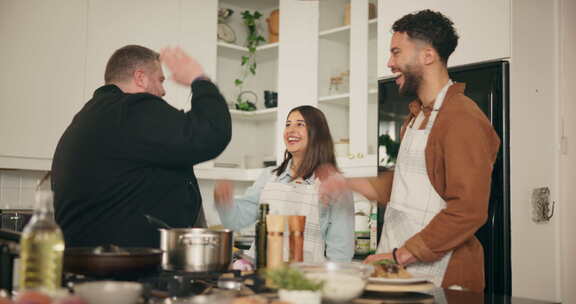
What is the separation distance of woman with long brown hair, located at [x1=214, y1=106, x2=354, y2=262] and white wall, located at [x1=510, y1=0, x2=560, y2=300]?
756 millimetres

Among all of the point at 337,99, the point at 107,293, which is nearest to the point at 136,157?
the point at 107,293

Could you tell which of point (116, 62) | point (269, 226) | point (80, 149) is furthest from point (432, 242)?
point (116, 62)

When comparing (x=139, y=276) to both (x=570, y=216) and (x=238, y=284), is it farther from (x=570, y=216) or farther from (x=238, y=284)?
(x=570, y=216)

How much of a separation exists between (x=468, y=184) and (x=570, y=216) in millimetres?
1383

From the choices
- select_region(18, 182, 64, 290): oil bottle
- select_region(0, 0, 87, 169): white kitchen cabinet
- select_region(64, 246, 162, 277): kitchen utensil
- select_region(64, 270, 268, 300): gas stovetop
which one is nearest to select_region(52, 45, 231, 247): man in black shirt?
select_region(64, 270, 268, 300): gas stovetop

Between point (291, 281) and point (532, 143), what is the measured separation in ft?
6.62

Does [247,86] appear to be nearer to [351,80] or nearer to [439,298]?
[351,80]

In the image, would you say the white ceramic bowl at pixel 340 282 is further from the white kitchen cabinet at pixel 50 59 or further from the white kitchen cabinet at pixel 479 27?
the white kitchen cabinet at pixel 50 59

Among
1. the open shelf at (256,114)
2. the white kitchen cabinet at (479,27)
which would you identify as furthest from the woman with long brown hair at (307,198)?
the open shelf at (256,114)

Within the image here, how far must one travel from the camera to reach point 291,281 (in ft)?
3.95

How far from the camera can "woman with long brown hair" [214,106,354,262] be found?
8.94ft

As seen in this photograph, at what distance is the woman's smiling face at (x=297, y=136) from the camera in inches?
116

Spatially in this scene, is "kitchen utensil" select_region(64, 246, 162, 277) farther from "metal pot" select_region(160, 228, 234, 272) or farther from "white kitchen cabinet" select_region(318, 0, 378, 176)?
"white kitchen cabinet" select_region(318, 0, 378, 176)

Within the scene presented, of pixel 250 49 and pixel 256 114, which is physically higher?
pixel 250 49
